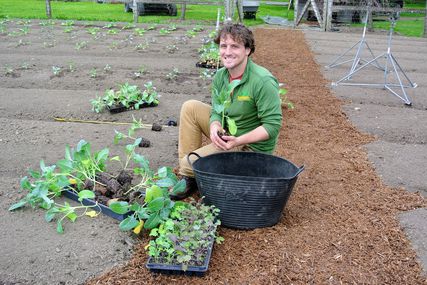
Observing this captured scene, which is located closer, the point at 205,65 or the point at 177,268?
the point at 177,268

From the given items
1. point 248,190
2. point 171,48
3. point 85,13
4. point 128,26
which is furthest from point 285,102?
point 85,13

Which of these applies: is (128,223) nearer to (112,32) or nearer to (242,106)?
(242,106)

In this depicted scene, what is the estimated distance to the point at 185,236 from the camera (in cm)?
268

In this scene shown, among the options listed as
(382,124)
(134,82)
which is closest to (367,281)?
(382,124)

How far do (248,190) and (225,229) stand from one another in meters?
0.36

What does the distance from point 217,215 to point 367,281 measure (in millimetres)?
947

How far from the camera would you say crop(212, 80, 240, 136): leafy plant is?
10.3 feet

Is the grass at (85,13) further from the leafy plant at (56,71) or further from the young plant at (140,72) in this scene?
the leafy plant at (56,71)

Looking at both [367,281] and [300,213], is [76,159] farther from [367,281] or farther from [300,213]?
[367,281]

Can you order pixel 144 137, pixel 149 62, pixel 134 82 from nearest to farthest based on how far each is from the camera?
pixel 144 137 → pixel 134 82 → pixel 149 62

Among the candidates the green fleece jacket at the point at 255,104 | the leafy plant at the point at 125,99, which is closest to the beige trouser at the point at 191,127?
the green fleece jacket at the point at 255,104

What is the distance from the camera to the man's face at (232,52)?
3.19 m

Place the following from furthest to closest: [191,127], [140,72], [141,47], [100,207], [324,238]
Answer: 1. [141,47]
2. [140,72]
3. [191,127]
4. [100,207]
5. [324,238]

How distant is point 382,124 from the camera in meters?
5.64
